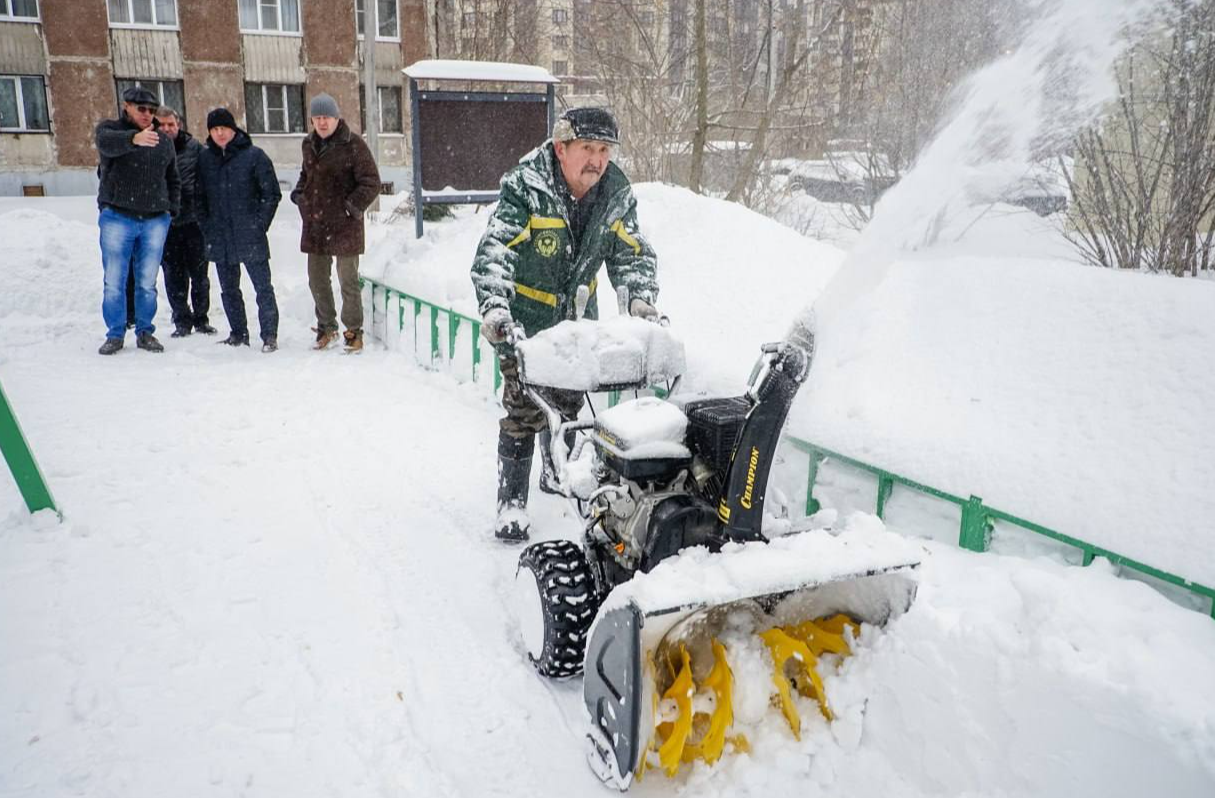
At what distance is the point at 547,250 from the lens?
3.74 metres

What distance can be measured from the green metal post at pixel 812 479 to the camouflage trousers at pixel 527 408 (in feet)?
3.60

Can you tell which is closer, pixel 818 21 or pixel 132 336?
pixel 132 336

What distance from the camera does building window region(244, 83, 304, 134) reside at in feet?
82.0

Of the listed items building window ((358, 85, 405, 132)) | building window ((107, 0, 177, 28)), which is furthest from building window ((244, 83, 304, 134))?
building window ((107, 0, 177, 28))

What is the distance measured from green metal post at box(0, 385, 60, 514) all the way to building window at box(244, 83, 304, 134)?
23864 millimetres

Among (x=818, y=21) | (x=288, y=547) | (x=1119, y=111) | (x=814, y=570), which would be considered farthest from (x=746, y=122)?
(x=814, y=570)

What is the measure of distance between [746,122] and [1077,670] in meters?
10.7

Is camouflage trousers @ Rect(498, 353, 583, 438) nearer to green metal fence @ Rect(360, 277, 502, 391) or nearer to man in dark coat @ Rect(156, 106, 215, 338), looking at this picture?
green metal fence @ Rect(360, 277, 502, 391)

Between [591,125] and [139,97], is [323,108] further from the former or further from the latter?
[591,125]

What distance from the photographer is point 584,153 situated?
3.52 metres

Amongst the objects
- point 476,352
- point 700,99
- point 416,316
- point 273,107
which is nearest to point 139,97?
point 416,316

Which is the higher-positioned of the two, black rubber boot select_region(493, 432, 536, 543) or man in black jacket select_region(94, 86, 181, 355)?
man in black jacket select_region(94, 86, 181, 355)

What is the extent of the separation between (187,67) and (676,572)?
1051 inches

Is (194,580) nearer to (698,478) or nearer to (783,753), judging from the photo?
(698,478)
